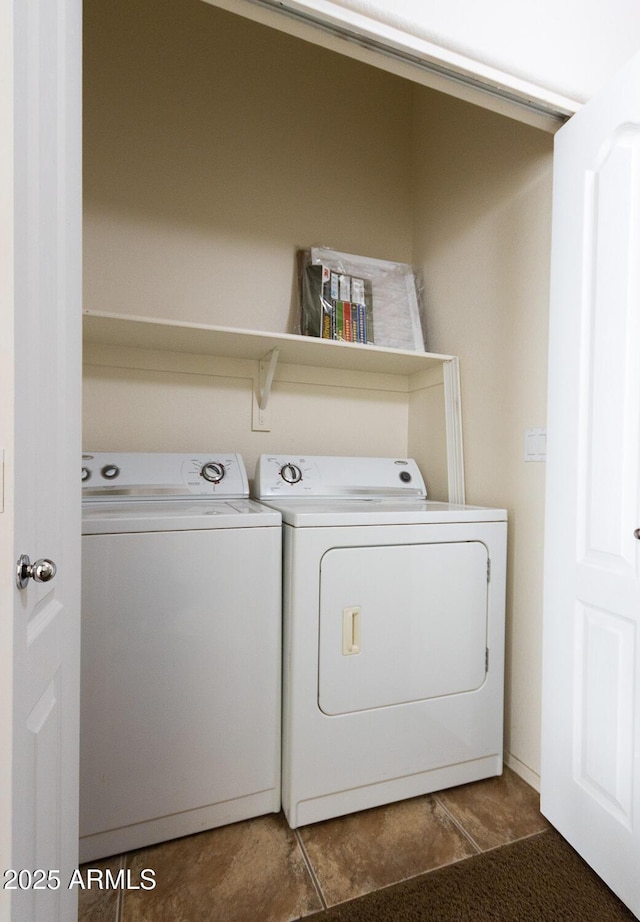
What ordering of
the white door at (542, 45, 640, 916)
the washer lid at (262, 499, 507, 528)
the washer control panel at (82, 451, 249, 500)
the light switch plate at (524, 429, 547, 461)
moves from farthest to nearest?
the washer control panel at (82, 451, 249, 500) → the light switch plate at (524, 429, 547, 461) → the washer lid at (262, 499, 507, 528) → the white door at (542, 45, 640, 916)

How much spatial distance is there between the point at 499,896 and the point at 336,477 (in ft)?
4.42

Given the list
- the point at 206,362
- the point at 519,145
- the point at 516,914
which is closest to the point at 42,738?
the point at 516,914

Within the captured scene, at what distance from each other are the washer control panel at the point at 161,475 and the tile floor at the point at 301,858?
1.05 metres

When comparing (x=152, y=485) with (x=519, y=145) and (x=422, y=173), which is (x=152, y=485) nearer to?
(x=519, y=145)

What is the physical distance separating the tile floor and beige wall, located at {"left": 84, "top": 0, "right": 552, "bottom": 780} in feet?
1.02

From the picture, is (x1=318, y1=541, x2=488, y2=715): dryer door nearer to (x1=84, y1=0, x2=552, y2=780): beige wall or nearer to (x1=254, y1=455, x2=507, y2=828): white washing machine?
(x1=254, y1=455, x2=507, y2=828): white washing machine

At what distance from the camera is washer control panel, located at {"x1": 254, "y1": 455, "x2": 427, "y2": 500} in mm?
1842

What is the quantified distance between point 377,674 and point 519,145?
6.28 ft

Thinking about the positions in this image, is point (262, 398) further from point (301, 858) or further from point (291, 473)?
point (301, 858)

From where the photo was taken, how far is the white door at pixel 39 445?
1.79 ft


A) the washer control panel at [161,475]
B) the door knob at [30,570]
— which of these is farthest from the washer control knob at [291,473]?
the door knob at [30,570]

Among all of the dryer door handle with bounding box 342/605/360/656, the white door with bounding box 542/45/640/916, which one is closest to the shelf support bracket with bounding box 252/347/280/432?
the dryer door handle with bounding box 342/605/360/656

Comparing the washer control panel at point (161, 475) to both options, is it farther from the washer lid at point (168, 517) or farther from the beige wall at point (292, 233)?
the beige wall at point (292, 233)

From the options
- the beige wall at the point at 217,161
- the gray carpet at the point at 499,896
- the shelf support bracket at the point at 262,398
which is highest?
the beige wall at the point at 217,161
